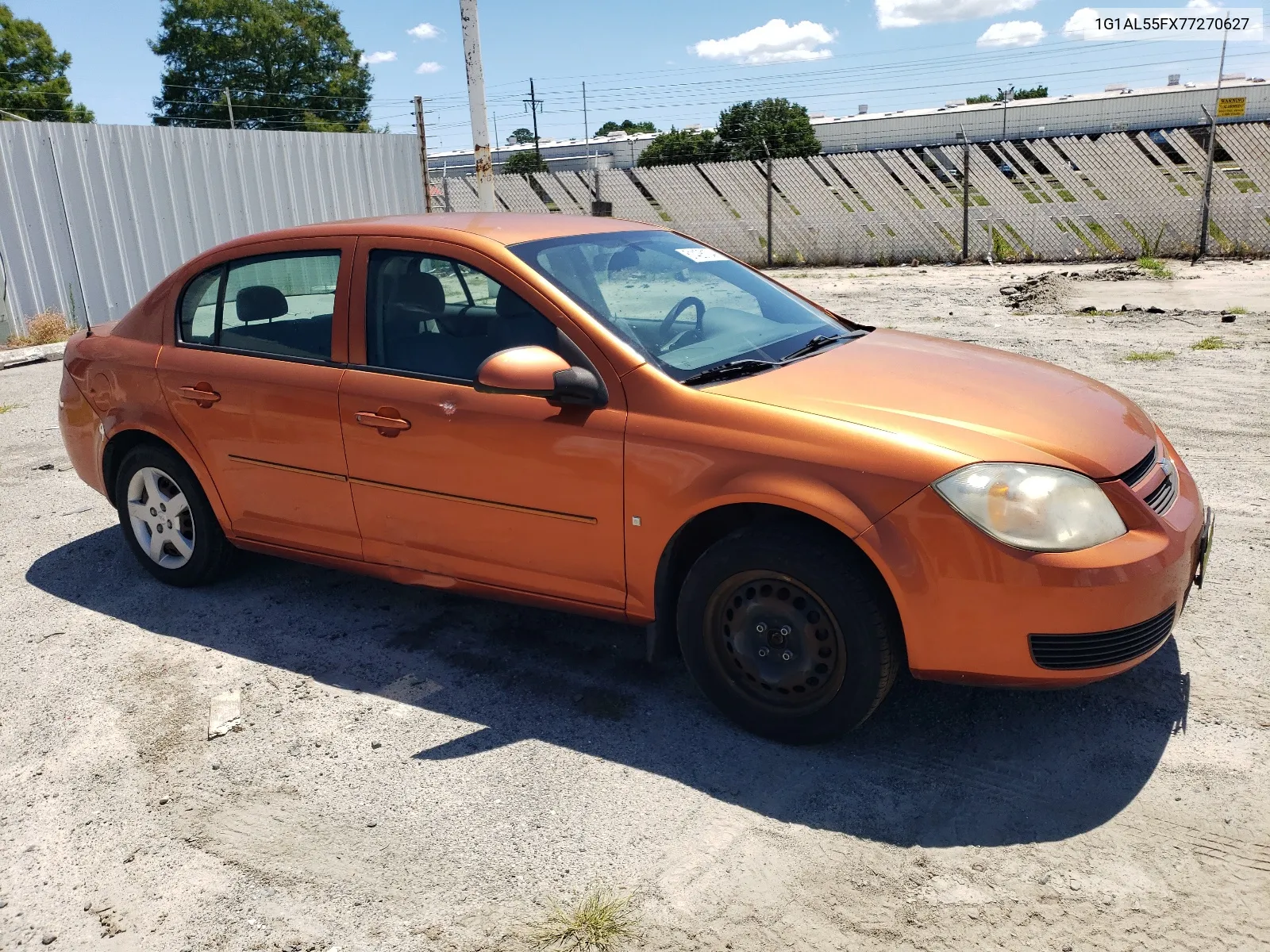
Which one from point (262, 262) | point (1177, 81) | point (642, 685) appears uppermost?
point (1177, 81)

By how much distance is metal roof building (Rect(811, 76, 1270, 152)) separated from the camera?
164 feet

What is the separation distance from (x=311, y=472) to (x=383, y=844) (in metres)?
1.68

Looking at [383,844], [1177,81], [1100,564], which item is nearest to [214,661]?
[383,844]

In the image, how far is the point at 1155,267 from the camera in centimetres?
1528

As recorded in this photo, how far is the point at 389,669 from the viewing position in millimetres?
3885

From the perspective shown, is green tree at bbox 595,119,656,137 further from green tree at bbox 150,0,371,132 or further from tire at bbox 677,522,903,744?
tire at bbox 677,522,903,744

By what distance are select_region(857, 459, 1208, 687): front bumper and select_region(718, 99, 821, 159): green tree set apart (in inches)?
1438

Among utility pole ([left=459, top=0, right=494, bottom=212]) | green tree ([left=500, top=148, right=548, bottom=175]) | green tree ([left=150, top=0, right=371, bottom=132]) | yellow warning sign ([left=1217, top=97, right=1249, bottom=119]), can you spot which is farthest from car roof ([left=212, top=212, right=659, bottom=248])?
green tree ([left=150, top=0, right=371, bottom=132])

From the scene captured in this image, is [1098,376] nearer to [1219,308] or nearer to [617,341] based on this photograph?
[1219,308]

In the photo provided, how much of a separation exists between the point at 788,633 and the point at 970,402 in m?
0.93

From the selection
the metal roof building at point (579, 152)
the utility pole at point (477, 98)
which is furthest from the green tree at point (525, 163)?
the utility pole at point (477, 98)

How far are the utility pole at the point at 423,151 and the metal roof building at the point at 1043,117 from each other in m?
35.0

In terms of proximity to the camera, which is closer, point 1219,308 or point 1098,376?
point 1098,376

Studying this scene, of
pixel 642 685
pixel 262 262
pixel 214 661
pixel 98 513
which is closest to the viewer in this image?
pixel 642 685
